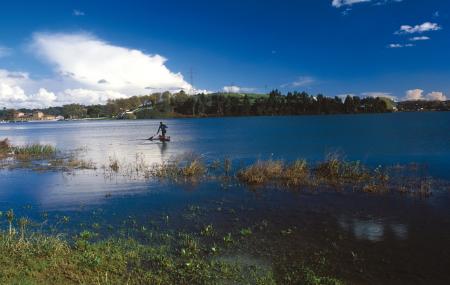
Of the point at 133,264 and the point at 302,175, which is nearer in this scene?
the point at 133,264

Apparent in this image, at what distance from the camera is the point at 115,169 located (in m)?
35.9

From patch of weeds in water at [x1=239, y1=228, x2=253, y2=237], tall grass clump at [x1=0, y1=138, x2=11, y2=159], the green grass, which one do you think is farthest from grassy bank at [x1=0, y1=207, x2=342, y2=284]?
tall grass clump at [x1=0, y1=138, x2=11, y2=159]

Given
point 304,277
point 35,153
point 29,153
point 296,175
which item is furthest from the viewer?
point 35,153

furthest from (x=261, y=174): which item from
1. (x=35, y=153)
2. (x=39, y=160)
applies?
(x=35, y=153)

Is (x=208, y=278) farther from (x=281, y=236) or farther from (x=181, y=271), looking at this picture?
(x=281, y=236)

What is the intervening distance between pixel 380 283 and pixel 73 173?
29.6 meters

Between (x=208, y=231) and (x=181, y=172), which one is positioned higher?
(x=181, y=172)

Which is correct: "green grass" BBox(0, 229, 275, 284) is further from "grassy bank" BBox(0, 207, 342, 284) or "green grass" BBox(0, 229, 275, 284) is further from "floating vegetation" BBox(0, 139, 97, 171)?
"floating vegetation" BBox(0, 139, 97, 171)

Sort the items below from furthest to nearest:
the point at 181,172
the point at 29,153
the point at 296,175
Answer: the point at 29,153 < the point at 181,172 < the point at 296,175

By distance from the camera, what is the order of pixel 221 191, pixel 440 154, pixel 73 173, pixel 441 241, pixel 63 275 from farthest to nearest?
pixel 440 154
pixel 73 173
pixel 221 191
pixel 441 241
pixel 63 275

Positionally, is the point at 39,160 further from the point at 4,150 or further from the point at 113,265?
the point at 113,265

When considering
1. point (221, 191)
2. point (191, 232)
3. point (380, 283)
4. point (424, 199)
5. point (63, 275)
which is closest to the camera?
point (63, 275)

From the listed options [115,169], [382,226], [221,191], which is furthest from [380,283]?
[115,169]

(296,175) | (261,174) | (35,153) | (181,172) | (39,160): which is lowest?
(39,160)
